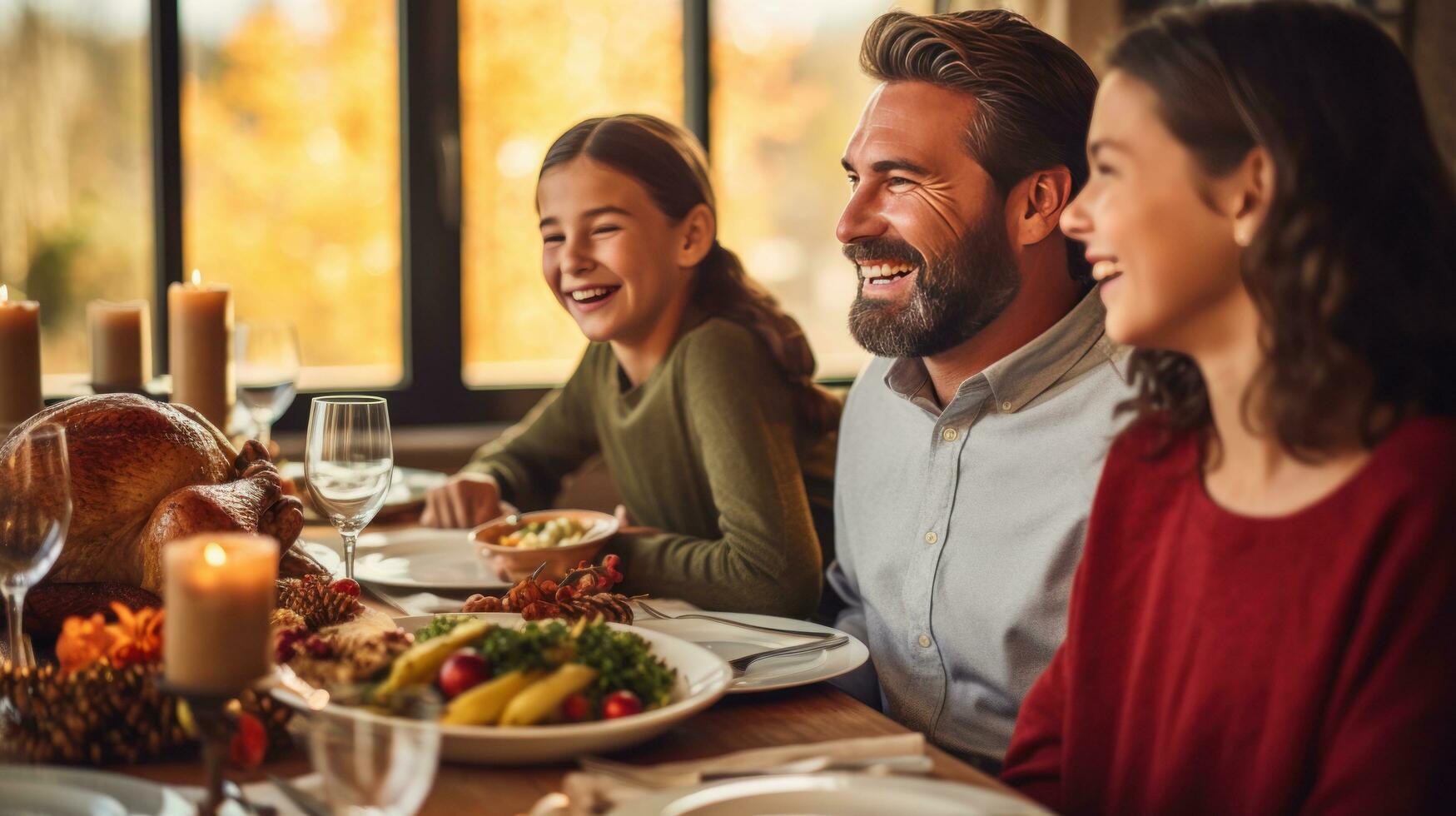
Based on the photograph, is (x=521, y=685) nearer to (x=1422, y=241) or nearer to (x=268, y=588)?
(x=268, y=588)

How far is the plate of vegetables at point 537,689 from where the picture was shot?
3.24 feet

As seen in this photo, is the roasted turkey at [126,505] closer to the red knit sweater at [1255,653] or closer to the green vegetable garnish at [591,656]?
the green vegetable garnish at [591,656]

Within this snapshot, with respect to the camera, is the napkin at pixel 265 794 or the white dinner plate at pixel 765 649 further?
the white dinner plate at pixel 765 649

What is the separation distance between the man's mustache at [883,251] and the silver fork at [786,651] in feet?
1.76

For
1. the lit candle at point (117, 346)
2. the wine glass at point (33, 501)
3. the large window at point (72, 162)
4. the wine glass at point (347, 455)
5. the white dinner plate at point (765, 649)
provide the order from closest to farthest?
1. the wine glass at point (33, 501)
2. the white dinner plate at point (765, 649)
3. the wine glass at point (347, 455)
4. the lit candle at point (117, 346)
5. the large window at point (72, 162)

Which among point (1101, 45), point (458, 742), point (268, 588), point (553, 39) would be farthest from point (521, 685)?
point (553, 39)

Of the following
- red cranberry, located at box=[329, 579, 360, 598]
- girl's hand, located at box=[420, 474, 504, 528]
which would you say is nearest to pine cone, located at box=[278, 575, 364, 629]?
red cranberry, located at box=[329, 579, 360, 598]

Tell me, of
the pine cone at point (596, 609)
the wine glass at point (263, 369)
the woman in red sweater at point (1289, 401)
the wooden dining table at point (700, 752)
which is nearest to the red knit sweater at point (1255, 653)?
the woman in red sweater at point (1289, 401)

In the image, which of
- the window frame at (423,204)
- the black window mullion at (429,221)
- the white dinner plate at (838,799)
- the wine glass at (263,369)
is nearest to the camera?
the white dinner plate at (838,799)

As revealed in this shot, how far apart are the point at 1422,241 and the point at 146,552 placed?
1174 mm

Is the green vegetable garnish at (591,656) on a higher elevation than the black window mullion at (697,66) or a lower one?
lower

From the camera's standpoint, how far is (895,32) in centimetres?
165

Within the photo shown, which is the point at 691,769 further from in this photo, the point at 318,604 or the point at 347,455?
the point at 347,455

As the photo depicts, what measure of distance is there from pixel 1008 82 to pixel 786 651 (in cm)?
75
